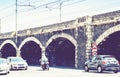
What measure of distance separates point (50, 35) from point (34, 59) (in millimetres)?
12251

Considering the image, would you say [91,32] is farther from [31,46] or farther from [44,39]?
[31,46]

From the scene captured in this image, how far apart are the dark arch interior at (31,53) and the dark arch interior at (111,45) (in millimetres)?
15873

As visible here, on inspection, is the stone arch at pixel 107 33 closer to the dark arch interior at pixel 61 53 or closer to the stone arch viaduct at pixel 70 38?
the stone arch viaduct at pixel 70 38

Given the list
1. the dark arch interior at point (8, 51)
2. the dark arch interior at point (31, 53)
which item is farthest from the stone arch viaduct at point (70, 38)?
the dark arch interior at point (8, 51)

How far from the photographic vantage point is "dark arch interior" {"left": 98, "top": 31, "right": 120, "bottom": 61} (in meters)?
30.0

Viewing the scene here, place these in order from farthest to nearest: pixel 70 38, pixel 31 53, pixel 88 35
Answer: pixel 31 53
pixel 70 38
pixel 88 35

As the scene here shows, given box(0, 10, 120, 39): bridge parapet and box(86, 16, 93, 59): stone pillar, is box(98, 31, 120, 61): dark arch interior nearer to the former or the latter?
box(86, 16, 93, 59): stone pillar

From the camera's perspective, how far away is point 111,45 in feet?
108

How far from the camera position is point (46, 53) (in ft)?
130

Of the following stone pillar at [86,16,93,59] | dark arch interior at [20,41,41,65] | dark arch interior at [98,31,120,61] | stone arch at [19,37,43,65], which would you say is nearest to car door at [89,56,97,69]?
dark arch interior at [98,31,120,61]

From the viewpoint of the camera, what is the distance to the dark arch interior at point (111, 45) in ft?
→ 98.3

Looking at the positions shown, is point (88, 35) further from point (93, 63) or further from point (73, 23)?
point (93, 63)

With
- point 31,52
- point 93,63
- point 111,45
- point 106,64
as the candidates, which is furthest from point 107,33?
point 31,52

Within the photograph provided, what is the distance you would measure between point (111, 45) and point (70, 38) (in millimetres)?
4091
